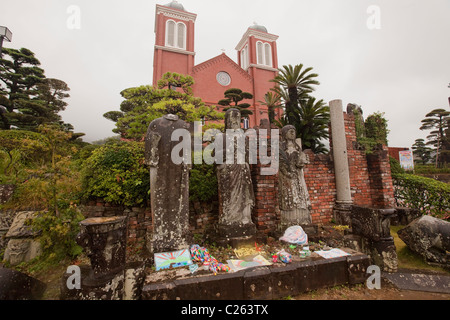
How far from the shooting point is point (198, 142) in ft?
18.8

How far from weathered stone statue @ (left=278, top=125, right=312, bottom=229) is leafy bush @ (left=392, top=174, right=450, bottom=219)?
4971 millimetres

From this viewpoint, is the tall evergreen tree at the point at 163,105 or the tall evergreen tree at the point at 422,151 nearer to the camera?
the tall evergreen tree at the point at 163,105

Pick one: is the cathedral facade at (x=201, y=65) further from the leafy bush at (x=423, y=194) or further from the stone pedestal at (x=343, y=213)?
the stone pedestal at (x=343, y=213)

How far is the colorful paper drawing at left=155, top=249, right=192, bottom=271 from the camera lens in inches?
111

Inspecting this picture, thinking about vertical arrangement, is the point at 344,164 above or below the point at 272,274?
above

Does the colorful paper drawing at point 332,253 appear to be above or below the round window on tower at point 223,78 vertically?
below

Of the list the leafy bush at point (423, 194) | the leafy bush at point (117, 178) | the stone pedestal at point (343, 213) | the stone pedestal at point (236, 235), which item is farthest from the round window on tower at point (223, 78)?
the stone pedestal at point (236, 235)

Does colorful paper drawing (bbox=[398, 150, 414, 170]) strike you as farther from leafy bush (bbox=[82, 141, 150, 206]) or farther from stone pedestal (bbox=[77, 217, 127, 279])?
stone pedestal (bbox=[77, 217, 127, 279])

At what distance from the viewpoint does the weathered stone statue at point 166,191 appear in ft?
10.9

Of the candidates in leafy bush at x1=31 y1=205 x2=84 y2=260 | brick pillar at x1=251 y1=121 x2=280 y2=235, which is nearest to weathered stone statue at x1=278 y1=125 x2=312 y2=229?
brick pillar at x1=251 y1=121 x2=280 y2=235

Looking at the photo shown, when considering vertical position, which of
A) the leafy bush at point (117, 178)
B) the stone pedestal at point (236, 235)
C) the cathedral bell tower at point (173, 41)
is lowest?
the stone pedestal at point (236, 235)

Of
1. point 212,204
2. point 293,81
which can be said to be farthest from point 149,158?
point 293,81
